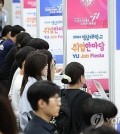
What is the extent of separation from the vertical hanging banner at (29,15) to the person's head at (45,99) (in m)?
6.79

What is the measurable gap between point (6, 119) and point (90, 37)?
3.27 meters

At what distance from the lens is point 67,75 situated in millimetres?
4234

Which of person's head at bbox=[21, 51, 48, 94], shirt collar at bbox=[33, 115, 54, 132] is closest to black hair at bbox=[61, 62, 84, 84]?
person's head at bbox=[21, 51, 48, 94]

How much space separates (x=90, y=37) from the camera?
519 centimetres

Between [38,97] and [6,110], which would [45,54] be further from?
[6,110]

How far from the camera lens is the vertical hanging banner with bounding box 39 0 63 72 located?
284 inches

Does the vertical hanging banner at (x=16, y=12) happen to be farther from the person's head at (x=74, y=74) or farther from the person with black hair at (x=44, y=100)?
the person with black hair at (x=44, y=100)

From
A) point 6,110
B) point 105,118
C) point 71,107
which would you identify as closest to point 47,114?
point 105,118

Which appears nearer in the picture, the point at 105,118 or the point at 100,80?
the point at 105,118

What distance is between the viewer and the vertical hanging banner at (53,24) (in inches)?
284

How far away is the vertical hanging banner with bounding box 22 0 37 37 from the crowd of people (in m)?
3.60

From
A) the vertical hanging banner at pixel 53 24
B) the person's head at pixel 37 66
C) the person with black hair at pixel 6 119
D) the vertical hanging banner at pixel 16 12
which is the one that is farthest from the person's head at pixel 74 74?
the vertical hanging banner at pixel 16 12

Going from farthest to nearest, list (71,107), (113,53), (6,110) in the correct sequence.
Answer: (113,53)
(71,107)
(6,110)

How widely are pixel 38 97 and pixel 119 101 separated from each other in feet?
4.66
